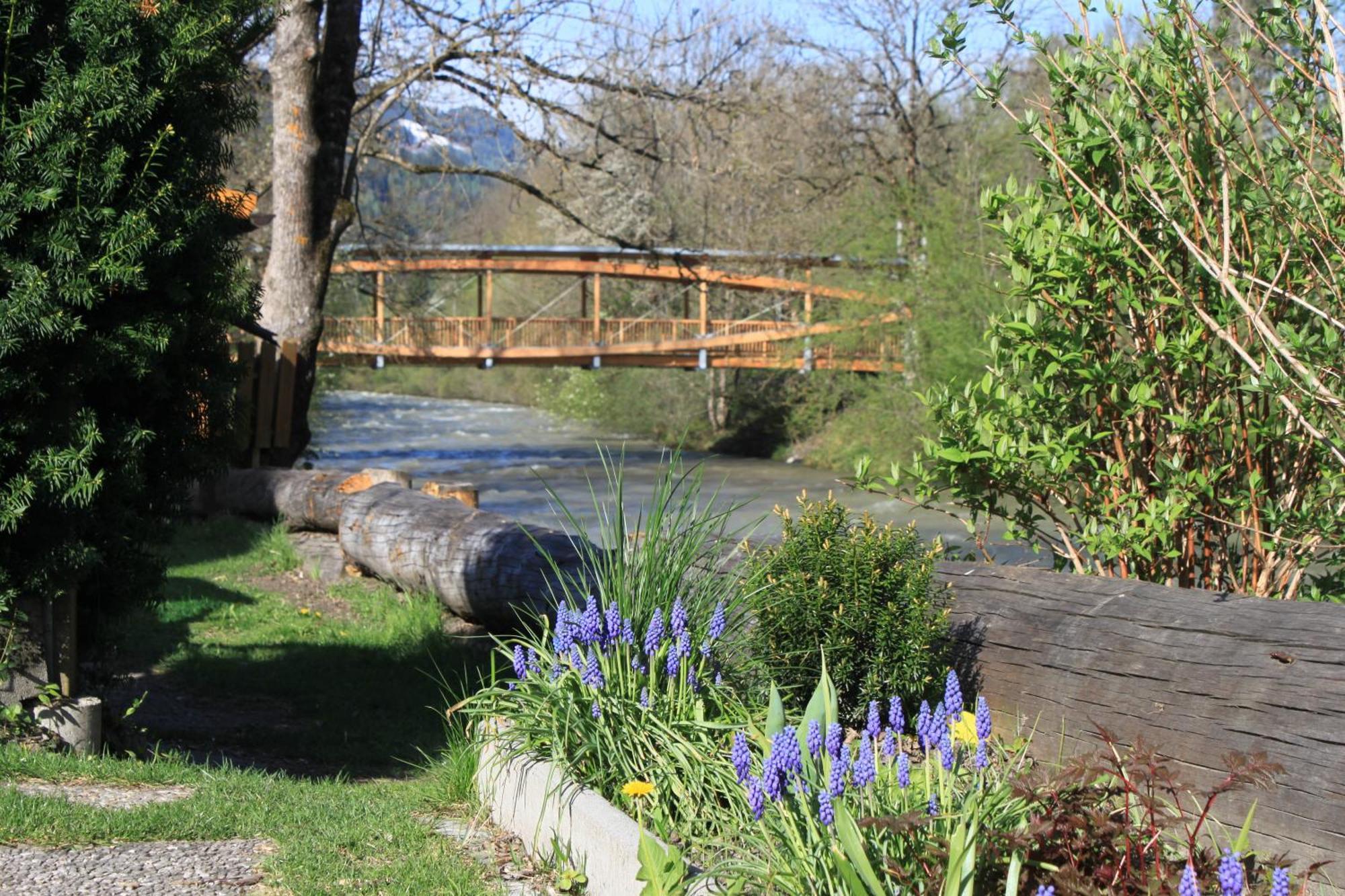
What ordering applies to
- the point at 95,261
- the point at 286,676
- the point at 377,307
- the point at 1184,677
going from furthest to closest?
the point at 377,307, the point at 286,676, the point at 95,261, the point at 1184,677

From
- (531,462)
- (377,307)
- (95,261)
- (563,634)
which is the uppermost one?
(377,307)

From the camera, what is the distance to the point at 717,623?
172 inches

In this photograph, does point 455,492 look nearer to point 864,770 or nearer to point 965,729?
point 965,729

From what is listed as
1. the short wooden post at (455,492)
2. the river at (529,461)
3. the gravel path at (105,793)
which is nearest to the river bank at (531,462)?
the river at (529,461)

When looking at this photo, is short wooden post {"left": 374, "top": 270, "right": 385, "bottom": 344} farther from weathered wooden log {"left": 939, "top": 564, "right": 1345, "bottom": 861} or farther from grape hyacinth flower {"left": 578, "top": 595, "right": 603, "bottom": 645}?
grape hyacinth flower {"left": 578, "top": 595, "right": 603, "bottom": 645}

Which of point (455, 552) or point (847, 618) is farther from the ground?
point (847, 618)

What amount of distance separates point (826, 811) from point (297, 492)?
995 centimetres

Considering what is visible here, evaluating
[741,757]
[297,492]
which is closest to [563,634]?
[741,757]

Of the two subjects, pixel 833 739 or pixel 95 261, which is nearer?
pixel 833 739

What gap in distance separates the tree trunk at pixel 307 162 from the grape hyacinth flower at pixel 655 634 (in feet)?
32.2

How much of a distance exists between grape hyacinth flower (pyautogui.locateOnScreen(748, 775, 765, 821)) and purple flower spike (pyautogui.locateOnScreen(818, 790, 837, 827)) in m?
0.24

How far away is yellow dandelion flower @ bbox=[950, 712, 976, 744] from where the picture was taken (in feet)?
11.5

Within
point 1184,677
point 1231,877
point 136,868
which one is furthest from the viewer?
point 1184,677

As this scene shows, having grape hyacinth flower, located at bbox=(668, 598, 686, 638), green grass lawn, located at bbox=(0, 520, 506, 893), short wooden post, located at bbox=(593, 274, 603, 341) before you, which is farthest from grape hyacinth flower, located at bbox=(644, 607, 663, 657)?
short wooden post, located at bbox=(593, 274, 603, 341)
